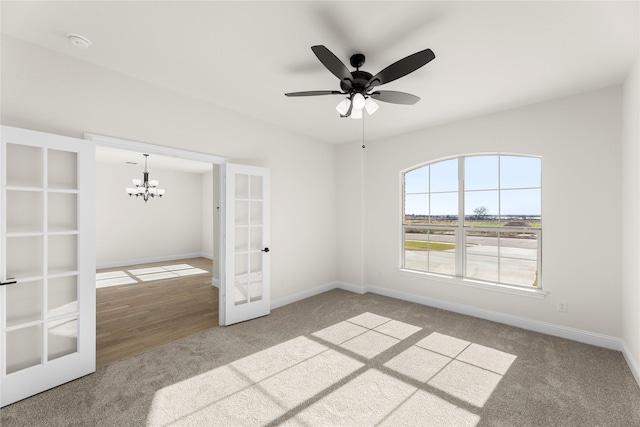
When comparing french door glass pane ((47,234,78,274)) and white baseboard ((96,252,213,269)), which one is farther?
white baseboard ((96,252,213,269))

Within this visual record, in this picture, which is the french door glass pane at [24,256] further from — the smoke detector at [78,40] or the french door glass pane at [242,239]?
the french door glass pane at [242,239]

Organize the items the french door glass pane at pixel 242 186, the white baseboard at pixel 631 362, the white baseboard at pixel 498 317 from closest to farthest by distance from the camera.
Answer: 1. the white baseboard at pixel 631 362
2. the white baseboard at pixel 498 317
3. the french door glass pane at pixel 242 186

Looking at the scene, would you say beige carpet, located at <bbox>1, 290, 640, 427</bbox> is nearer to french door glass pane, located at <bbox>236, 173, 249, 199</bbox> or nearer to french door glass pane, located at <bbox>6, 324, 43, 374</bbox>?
french door glass pane, located at <bbox>6, 324, 43, 374</bbox>

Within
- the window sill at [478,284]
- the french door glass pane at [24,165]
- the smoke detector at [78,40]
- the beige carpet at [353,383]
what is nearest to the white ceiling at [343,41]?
the smoke detector at [78,40]

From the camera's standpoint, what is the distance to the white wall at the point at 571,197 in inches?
113

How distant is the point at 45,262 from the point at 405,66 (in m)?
3.17

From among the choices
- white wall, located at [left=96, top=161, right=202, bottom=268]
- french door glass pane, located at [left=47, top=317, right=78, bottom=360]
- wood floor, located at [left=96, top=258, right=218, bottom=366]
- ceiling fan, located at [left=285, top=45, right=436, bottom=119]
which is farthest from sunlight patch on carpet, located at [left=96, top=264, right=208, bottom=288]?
ceiling fan, located at [left=285, top=45, right=436, bottom=119]

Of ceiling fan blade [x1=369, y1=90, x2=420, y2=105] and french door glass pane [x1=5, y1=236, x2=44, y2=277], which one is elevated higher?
ceiling fan blade [x1=369, y1=90, x2=420, y2=105]

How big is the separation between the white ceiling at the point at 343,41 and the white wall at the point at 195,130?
0.58 feet

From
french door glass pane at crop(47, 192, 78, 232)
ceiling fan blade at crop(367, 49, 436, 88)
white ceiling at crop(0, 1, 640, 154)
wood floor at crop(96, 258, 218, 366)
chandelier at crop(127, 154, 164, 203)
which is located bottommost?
wood floor at crop(96, 258, 218, 366)

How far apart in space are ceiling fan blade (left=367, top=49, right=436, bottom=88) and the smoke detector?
90.3 inches

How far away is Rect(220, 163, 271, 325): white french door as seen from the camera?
3465 mm

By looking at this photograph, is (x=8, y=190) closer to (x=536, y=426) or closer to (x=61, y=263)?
(x=61, y=263)

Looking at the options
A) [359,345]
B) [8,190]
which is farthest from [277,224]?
[8,190]
